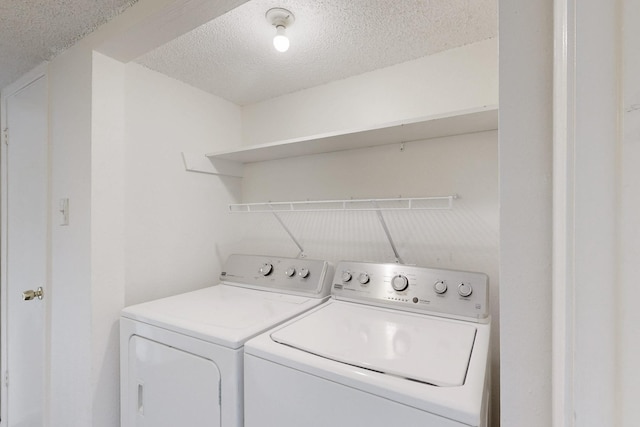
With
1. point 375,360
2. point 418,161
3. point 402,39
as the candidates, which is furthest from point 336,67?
point 375,360

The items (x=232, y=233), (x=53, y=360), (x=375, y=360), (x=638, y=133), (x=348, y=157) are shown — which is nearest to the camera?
(x=638, y=133)

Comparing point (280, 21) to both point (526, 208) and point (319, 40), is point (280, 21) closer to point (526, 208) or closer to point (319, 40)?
point (319, 40)

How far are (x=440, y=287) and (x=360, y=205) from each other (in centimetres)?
69

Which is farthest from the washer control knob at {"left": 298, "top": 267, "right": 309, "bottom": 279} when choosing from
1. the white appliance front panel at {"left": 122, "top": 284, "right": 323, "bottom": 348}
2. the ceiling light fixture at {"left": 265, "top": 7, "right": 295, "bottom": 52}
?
the ceiling light fixture at {"left": 265, "top": 7, "right": 295, "bottom": 52}

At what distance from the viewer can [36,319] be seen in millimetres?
1725

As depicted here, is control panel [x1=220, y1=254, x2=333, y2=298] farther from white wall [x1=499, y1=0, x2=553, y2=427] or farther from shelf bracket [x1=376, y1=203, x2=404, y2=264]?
white wall [x1=499, y1=0, x2=553, y2=427]

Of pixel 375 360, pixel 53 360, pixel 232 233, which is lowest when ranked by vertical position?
pixel 53 360

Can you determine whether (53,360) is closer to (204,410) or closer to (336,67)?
(204,410)

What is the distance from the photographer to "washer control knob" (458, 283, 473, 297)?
123 centimetres

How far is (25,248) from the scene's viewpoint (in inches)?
72.1

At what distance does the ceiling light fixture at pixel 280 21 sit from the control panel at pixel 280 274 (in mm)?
1124

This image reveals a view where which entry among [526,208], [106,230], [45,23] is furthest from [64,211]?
A: [526,208]

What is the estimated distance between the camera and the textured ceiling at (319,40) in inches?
47.5

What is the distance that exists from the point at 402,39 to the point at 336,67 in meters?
0.41
